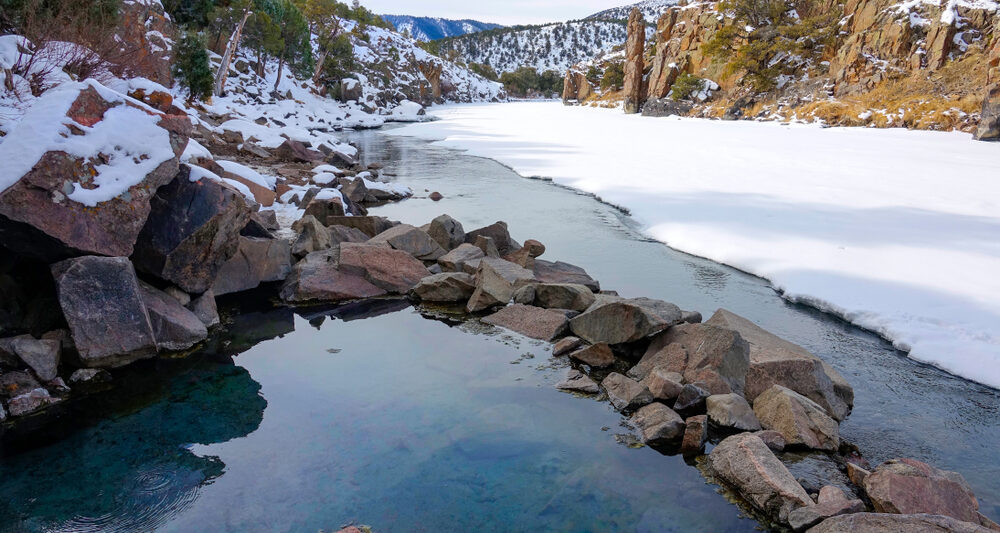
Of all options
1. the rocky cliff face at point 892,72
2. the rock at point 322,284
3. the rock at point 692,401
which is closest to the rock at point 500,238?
the rock at point 322,284

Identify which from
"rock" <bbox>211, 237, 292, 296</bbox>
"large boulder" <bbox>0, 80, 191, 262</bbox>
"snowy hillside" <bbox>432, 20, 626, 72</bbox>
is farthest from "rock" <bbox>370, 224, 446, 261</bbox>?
"snowy hillside" <bbox>432, 20, 626, 72</bbox>

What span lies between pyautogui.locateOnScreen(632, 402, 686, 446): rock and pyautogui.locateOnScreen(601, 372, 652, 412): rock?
0.19m

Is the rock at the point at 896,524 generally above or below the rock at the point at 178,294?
above

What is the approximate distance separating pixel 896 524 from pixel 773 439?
132 centimetres

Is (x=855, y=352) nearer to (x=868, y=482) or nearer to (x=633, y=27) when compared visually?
(x=868, y=482)

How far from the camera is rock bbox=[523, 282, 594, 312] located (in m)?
7.50

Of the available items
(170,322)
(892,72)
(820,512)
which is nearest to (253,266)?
(170,322)

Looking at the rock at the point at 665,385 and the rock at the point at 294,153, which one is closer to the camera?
the rock at the point at 665,385

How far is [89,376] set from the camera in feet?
18.5

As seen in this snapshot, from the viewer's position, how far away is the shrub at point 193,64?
28.0m

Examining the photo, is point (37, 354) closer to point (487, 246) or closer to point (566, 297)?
point (566, 297)

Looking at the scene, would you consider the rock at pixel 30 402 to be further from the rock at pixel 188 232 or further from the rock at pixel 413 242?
the rock at pixel 413 242

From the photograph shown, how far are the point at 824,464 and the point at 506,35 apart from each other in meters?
182

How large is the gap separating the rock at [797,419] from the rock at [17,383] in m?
6.39
